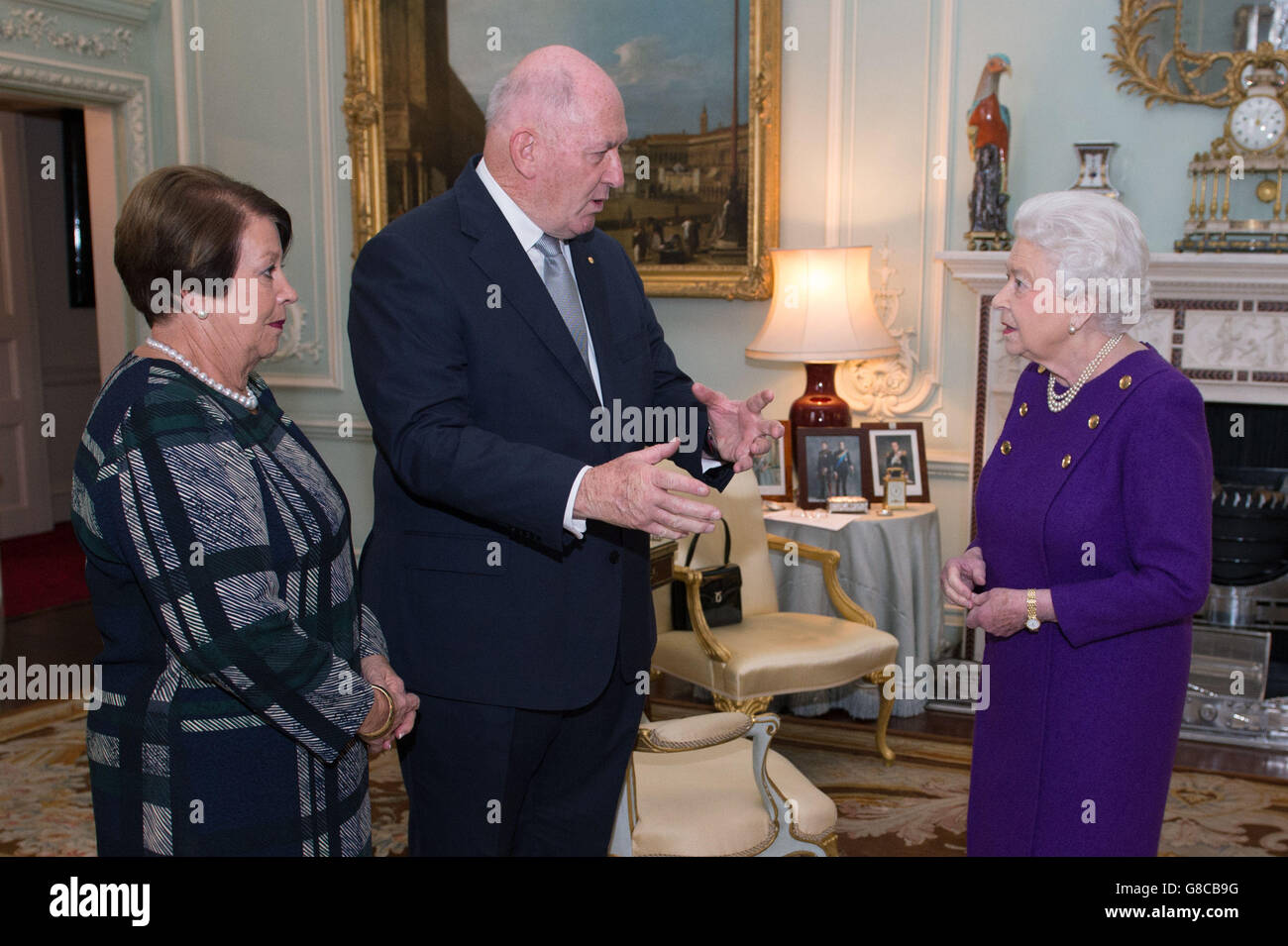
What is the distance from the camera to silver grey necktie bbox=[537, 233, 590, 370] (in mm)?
2145

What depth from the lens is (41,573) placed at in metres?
7.00

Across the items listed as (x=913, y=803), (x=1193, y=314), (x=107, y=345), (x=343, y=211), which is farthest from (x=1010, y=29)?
(x=107, y=345)

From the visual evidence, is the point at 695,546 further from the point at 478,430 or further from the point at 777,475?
the point at 478,430

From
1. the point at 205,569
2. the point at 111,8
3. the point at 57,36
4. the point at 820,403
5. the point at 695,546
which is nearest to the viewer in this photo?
the point at 205,569

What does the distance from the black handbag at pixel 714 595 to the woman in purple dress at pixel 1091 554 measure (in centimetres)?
197

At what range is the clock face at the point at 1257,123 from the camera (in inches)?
174

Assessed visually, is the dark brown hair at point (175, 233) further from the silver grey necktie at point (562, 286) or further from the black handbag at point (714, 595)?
the black handbag at point (714, 595)

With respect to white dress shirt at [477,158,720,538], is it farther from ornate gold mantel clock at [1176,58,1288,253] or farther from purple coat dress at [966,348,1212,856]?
ornate gold mantel clock at [1176,58,1288,253]

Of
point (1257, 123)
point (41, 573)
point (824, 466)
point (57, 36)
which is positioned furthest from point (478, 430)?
point (41, 573)

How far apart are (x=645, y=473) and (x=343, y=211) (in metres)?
5.31

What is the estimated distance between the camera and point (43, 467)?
8070 mm

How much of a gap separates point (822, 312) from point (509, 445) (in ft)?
10.1

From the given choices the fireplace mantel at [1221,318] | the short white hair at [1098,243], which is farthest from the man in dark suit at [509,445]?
the fireplace mantel at [1221,318]

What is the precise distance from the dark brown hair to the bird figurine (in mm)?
3676
